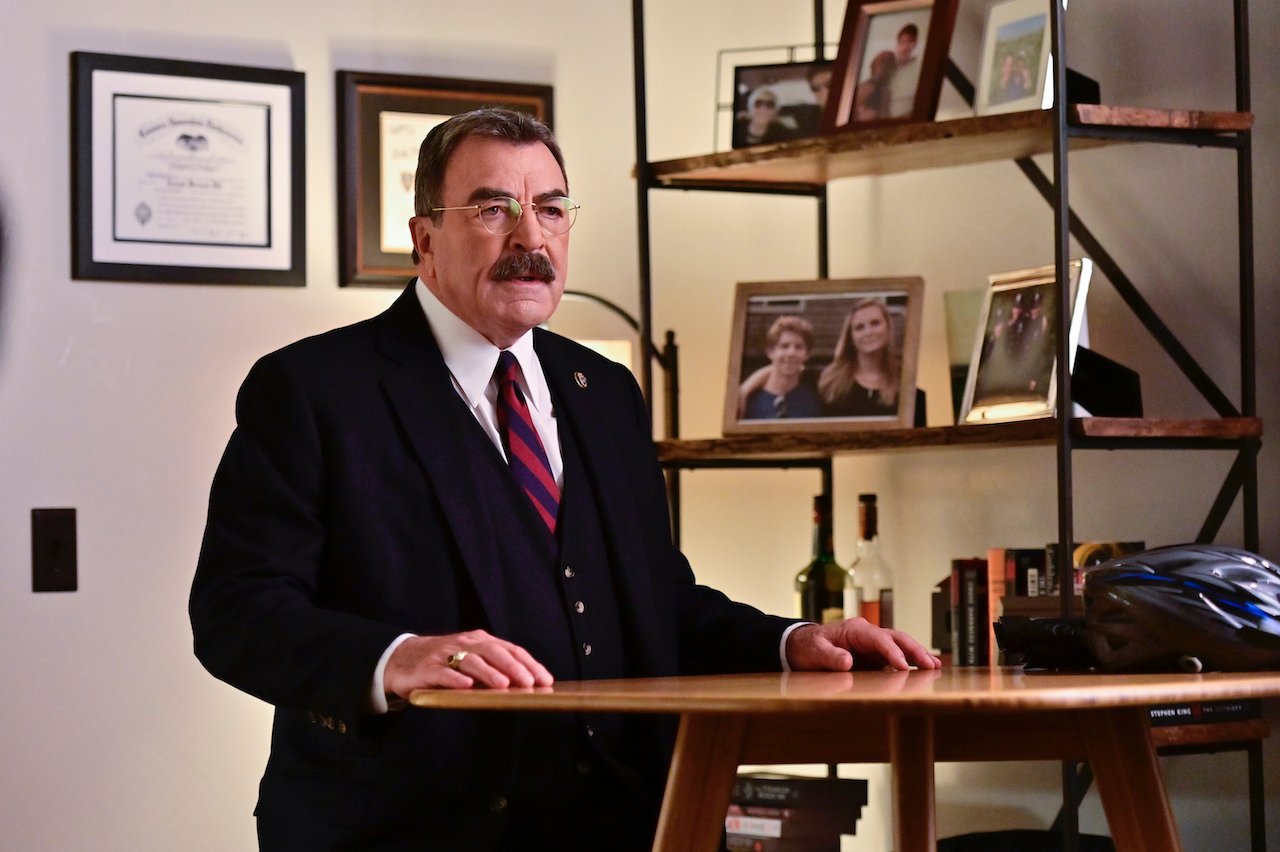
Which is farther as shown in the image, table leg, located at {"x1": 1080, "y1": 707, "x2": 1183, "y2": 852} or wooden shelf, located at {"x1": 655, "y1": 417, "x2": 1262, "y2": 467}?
wooden shelf, located at {"x1": 655, "y1": 417, "x2": 1262, "y2": 467}

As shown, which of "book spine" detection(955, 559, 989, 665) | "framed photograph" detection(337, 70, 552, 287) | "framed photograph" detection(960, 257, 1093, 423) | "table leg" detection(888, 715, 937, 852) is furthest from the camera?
"framed photograph" detection(337, 70, 552, 287)

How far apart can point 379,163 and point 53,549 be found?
100cm

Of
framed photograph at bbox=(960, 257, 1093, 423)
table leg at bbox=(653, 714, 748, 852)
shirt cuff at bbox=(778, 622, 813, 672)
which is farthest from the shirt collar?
framed photograph at bbox=(960, 257, 1093, 423)

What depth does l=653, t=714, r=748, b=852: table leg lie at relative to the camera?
147 centimetres

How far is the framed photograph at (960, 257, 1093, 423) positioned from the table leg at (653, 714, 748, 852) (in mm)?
1297

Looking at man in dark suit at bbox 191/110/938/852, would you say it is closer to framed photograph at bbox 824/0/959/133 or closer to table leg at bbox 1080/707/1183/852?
table leg at bbox 1080/707/1183/852

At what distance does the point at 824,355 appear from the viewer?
301 cm

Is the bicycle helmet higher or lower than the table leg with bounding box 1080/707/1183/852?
higher

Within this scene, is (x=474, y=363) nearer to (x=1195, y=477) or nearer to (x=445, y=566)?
(x=445, y=566)

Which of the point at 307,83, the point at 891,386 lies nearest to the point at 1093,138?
the point at 891,386

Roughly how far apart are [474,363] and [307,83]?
1.49 meters

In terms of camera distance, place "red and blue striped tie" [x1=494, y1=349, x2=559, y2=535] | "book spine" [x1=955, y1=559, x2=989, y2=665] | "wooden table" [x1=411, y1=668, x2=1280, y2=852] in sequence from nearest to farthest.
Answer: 1. "wooden table" [x1=411, y1=668, x2=1280, y2=852]
2. "red and blue striped tie" [x1=494, y1=349, x2=559, y2=535]
3. "book spine" [x1=955, y1=559, x2=989, y2=665]

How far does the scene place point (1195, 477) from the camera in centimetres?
278

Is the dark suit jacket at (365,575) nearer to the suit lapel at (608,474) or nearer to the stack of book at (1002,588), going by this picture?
the suit lapel at (608,474)
